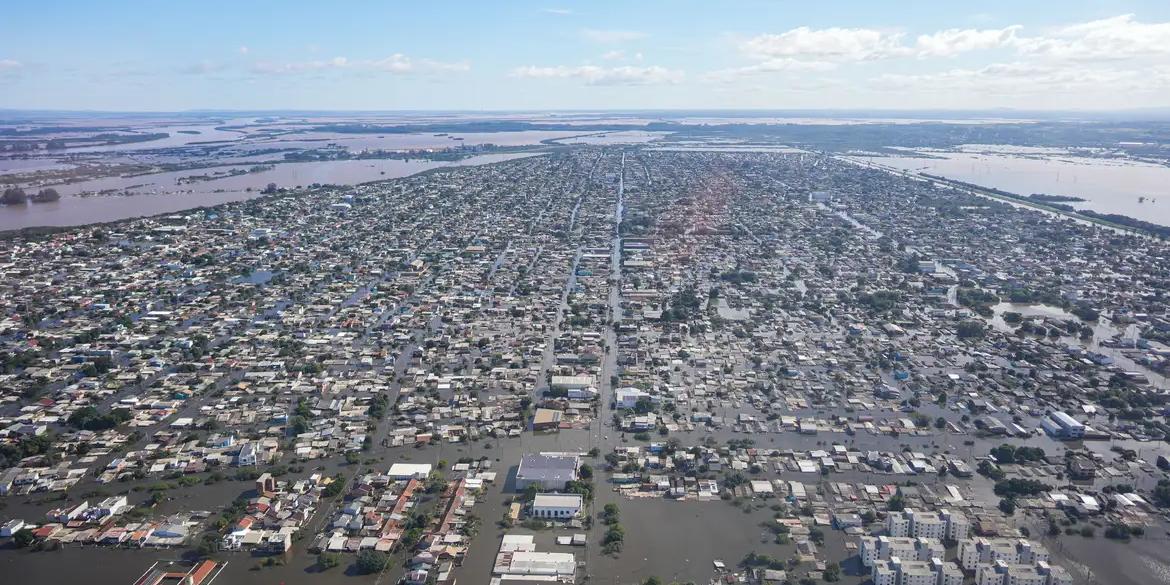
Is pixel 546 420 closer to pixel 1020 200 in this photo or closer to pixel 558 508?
pixel 558 508

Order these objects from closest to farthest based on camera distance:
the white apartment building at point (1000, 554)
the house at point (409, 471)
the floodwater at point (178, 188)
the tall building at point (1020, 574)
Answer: the tall building at point (1020, 574), the white apartment building at point (1000, 554), the house at point (409, 471), the floodwater at point (178, 188)

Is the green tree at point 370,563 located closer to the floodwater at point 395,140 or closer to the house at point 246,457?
the house at point 246,457

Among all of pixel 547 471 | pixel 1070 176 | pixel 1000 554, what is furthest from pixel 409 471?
pixel 1070 176

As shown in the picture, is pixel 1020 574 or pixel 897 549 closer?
pixel 1020 574

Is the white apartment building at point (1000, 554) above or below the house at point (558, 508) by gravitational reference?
above

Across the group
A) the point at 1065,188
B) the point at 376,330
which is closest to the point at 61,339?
the point at 376,330

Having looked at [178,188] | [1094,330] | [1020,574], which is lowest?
[1020,574]

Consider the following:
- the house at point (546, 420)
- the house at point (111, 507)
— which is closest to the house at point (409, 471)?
the house at point (546, 420)

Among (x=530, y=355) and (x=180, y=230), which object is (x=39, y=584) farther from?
(x=180, y=230)
